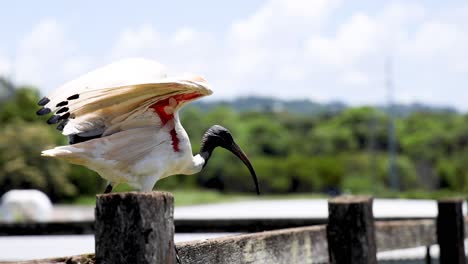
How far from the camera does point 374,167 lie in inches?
2598

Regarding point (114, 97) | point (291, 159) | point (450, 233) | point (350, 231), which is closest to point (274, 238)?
point (350, 231)

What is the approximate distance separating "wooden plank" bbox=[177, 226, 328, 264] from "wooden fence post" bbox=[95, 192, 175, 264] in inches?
23.8

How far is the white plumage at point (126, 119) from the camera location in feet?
14.1

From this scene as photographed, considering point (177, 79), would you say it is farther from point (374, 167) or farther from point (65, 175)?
point (374, 167)

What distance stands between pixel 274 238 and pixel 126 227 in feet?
5.48

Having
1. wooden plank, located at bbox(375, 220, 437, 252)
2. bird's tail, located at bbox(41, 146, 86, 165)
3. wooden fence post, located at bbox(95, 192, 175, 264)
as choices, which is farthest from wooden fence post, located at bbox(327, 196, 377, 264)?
wooden fence post, located at bbox(95, 192, 175, 264)

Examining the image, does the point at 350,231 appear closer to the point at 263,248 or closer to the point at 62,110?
the point at 263,248

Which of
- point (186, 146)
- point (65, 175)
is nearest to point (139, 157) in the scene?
point (186, 146)

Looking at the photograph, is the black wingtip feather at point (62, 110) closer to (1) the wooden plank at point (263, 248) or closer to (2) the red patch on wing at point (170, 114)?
(2) the red patch on wing at point (170, 114)

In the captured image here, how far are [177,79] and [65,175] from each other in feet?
135

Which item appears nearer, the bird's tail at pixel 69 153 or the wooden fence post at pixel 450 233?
the bird's tail at pixel 69 153

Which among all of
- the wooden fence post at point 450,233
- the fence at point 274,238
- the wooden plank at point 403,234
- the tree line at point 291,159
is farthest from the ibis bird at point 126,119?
the tree line at point 291,159

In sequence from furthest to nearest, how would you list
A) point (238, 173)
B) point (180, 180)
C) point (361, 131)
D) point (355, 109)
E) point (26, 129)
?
point (355, 109), point (361, 131), point (238, 173), point (180, 180), point (26, 129)

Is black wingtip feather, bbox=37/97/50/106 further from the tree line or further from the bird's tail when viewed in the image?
the tree line
